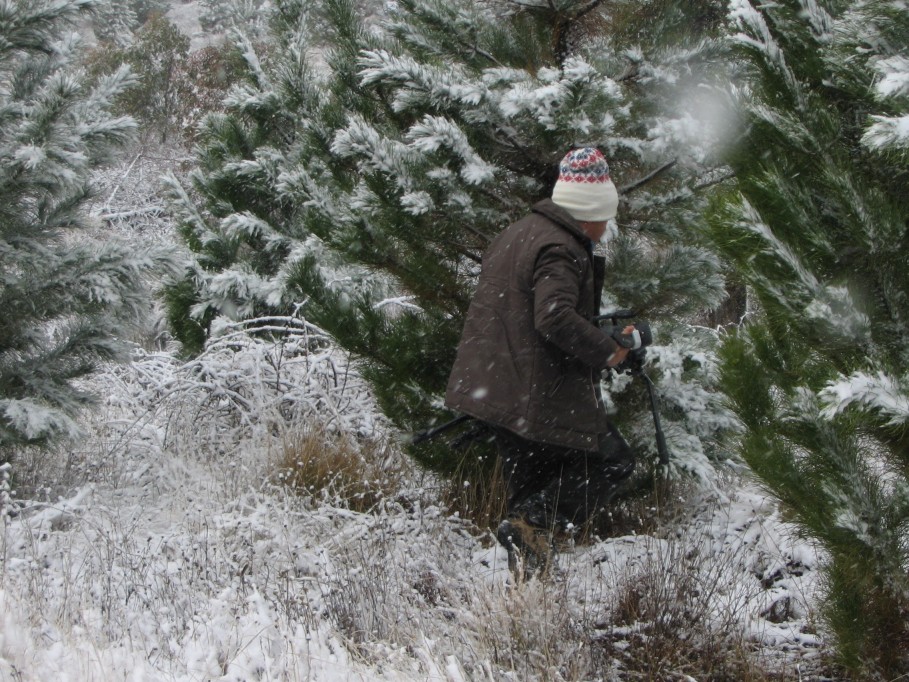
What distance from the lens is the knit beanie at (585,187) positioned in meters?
3.60

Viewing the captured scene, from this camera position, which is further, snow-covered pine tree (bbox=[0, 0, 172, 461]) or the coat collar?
snow-covered pine tree (bbox=[0, 0, 172, 461])

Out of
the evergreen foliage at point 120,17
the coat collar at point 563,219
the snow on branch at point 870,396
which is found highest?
the snow on branch at point 870,396

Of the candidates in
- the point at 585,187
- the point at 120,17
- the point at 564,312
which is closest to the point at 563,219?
the point at 585,187

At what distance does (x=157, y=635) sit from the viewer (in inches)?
123

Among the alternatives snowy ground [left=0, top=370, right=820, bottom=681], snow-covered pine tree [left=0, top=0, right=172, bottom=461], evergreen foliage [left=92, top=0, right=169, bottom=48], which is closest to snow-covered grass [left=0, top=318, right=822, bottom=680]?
snowy ground [left=0, top=370, right=820, bottom=681]

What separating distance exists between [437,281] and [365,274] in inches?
38.9

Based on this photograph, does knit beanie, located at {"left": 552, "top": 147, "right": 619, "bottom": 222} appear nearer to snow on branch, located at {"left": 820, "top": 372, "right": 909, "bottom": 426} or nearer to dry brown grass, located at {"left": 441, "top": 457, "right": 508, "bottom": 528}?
dry brown grass, located at {"left": 441, "top": 457, "right": 508, "bottom": 528}

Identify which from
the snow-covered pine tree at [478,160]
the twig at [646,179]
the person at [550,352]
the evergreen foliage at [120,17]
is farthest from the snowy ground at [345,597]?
the evergreen foliage at [120,17]

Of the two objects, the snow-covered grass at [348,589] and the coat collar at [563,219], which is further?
the coat collar at [563,219]

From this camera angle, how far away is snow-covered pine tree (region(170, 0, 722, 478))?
4.12 m

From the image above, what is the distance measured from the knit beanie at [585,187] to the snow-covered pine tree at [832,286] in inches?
34.4

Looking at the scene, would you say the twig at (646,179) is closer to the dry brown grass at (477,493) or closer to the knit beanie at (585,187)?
the knit beanie at (585,187)

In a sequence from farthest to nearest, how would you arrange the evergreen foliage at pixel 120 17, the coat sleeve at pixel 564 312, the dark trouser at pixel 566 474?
the evergreen foliage at pixel 120 17 < the dark trouser at pixel 566 474 < the coat sleeve at pixel 564 312

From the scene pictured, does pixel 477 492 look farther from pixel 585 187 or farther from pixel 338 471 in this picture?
pixel 585 187
